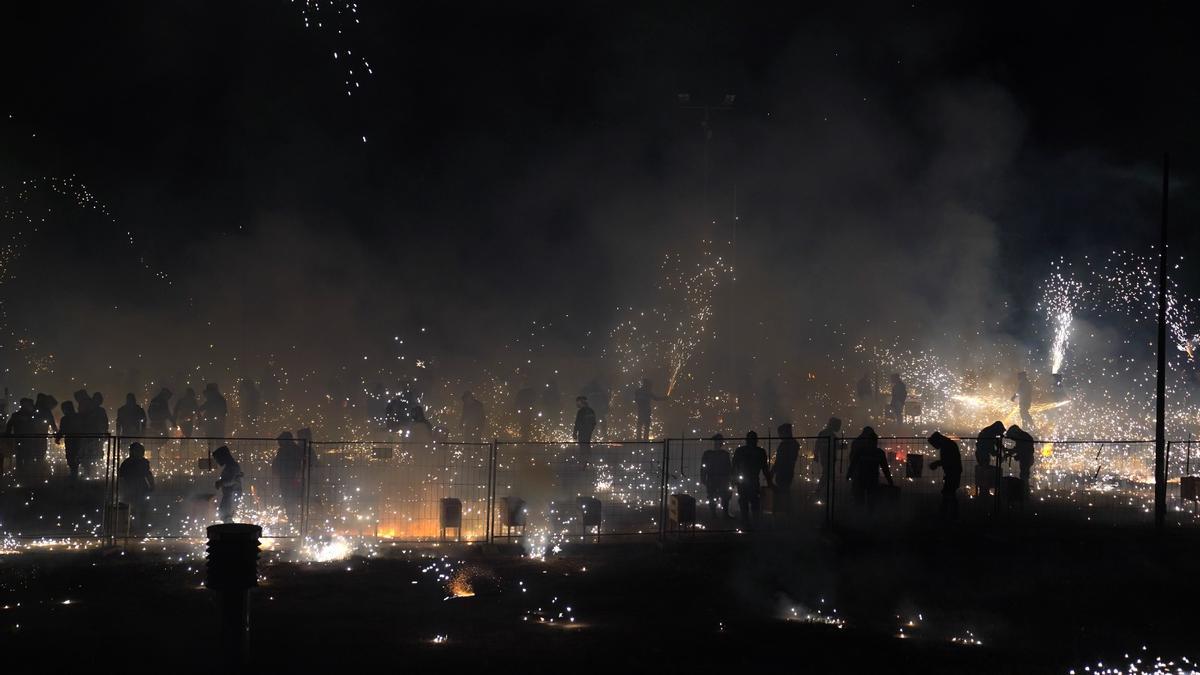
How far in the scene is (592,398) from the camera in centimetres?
1800

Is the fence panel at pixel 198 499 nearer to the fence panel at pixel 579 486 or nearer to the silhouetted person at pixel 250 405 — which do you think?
the fence panel at pixel 579 486

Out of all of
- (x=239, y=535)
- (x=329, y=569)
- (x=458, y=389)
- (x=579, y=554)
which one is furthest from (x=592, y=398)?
(x=239, y=535)

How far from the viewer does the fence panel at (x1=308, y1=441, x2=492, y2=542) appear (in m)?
11.2

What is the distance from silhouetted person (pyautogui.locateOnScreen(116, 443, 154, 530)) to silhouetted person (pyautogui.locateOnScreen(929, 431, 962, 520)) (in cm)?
963

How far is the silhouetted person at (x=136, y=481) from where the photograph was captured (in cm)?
1024

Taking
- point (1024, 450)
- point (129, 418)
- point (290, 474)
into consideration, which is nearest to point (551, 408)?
point (129, 418)

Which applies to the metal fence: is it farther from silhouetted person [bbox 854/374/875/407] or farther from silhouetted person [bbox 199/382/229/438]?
silhouetted person [bbox 854/374/875/407]

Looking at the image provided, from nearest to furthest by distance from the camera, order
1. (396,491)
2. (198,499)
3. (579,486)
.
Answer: (198,499)
(396,491)
(579,486)

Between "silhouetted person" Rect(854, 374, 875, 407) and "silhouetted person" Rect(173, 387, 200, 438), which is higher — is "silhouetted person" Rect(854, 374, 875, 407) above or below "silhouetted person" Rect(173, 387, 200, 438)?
above

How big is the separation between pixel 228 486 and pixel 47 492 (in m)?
3.13

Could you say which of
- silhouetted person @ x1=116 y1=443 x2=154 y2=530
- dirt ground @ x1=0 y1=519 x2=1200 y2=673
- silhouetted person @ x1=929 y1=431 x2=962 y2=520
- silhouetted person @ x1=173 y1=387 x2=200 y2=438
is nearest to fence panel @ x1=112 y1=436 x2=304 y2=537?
silhouetted person @ x1=116 y1=443 x2=154 y2=530

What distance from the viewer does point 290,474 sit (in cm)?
1074

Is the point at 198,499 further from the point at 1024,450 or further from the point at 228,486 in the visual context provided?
the point at 1024,450

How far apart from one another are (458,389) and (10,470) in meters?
12.4
